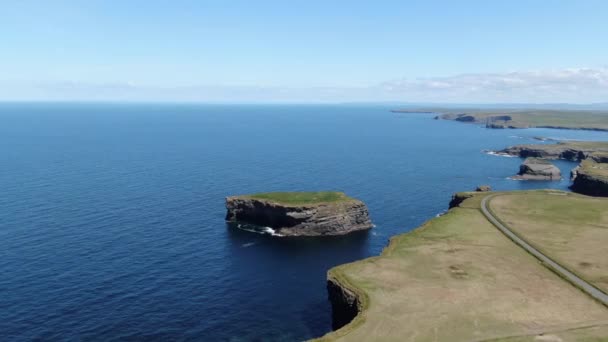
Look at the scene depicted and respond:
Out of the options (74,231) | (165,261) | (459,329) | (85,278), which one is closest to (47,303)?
(85,278)

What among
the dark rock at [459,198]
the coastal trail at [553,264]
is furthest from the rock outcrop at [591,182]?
the coastal trail at [553,264]

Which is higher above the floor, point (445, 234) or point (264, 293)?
point (445, 234)

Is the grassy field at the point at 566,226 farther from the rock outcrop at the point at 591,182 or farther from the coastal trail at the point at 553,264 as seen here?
the rock outcrop at the point at 591,182

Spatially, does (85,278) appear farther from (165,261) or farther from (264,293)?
(264,293)

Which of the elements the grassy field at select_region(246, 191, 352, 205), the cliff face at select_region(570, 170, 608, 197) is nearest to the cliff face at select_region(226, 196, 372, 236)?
the grassy field at select_region(246, 191, 352, 205)

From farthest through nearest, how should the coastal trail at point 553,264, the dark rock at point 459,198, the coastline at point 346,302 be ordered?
the dark rock at point 459,198 < the coastal trail at point 553,264 < the coastline at point 346,302

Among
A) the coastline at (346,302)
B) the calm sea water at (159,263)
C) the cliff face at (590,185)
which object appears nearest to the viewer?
the coastline at (346,302)
